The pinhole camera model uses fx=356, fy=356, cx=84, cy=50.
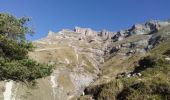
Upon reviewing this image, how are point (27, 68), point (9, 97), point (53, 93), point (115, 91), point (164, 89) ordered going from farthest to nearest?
point (53, 93) < point (9, 97) < point (115, 91) < point (164, 89) < point (27, 68)

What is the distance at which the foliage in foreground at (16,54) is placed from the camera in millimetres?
32906

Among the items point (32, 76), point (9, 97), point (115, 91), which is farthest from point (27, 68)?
point (9, 97)

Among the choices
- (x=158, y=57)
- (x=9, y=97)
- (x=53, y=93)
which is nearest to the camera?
(x=158, y=57)

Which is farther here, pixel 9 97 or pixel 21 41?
pixel 9 97

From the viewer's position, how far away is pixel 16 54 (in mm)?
35344

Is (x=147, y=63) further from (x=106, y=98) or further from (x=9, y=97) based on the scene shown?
(x=9, y=97)

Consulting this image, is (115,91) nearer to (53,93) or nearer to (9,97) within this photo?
(9,97)

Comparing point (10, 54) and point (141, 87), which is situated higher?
point (10, 54)

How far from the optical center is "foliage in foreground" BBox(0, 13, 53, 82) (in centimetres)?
3291

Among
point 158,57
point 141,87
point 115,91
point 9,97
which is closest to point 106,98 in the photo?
point 115,91

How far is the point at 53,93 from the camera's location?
18688cm

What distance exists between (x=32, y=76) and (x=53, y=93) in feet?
505

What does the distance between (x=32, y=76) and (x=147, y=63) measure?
45024mm

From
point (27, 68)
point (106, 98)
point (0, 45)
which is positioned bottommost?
point (106, 98)
